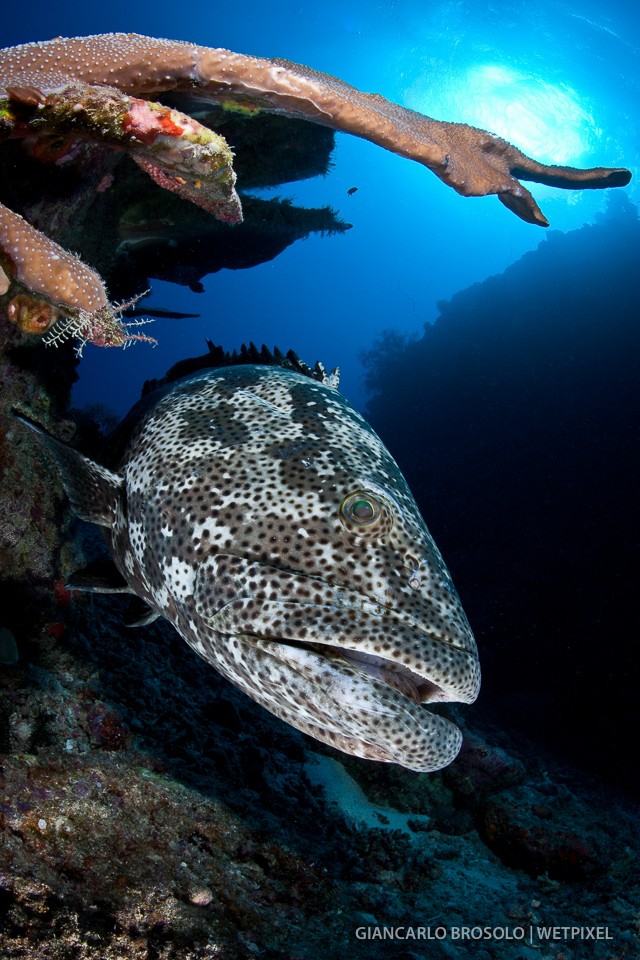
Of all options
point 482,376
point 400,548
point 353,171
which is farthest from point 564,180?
point 353,171

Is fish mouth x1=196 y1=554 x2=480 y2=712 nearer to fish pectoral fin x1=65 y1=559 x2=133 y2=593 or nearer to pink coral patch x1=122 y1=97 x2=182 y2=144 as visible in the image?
fish pectoral fin x1=65 y1=559 x2=133 y2=593

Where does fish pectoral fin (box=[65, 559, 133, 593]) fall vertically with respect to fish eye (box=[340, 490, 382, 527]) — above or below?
below

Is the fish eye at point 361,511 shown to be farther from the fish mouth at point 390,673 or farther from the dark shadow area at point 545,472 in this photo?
the dark shadow area at point 545,472

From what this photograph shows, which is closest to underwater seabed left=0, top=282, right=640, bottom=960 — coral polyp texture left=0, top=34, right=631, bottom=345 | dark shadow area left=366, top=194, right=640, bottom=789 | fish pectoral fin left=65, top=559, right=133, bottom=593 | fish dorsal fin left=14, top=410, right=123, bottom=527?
fish pectoral fin left=65, top=559, right=133, bottom=593

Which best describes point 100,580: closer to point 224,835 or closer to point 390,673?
point 224,835

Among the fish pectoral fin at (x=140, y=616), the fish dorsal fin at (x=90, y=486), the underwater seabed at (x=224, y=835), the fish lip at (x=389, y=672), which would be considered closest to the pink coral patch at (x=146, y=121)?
the fish dorsal fin at (x=90, y=486)

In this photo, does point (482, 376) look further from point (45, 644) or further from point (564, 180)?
point (45, 644)

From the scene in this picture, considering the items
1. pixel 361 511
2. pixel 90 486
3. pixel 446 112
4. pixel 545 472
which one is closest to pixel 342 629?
pixel 361 511
